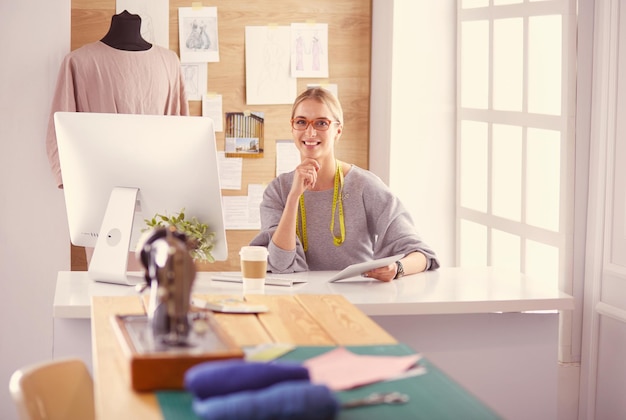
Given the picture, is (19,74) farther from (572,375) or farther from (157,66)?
(572,375)

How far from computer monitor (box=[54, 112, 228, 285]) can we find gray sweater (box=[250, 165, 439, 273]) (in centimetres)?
47

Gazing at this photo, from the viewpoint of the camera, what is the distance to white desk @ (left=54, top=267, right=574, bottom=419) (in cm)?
288

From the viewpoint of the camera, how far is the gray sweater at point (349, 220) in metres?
3.39

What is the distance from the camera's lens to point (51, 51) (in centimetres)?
407

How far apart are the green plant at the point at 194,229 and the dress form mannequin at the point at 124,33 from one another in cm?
142

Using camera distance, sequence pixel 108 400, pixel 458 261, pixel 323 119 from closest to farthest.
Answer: pixel 108 400 < pixel 323 119 < pixel 458 261

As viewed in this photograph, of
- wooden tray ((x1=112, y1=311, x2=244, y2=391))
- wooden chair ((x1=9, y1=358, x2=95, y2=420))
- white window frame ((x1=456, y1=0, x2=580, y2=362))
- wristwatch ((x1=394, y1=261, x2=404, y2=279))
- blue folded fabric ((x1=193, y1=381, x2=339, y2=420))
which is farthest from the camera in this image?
white window frame ((x1=456, y1=0, x2=580, y2=362))

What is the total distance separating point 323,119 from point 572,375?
1299 millimetres

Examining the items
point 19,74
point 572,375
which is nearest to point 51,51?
point 19,74

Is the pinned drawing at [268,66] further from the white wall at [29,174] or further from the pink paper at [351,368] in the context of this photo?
the pink paper at [351,368]

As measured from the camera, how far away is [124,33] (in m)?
4.19

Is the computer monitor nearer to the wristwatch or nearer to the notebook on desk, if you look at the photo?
the notebook on desk

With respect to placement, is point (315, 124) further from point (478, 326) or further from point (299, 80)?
point (299, 80)

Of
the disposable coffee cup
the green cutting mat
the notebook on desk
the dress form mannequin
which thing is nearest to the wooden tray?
the green cutting mat
